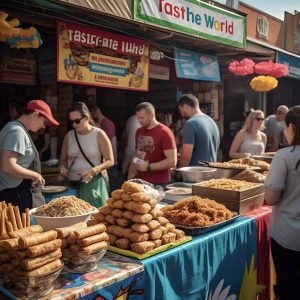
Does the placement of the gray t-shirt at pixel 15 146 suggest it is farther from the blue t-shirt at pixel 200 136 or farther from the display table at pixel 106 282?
the blue t-shirt at pixel 200 136

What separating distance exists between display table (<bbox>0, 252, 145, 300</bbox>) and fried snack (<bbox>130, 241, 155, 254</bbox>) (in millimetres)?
75

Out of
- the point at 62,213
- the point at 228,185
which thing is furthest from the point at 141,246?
the point at 228,185

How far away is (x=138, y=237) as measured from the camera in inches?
78.4

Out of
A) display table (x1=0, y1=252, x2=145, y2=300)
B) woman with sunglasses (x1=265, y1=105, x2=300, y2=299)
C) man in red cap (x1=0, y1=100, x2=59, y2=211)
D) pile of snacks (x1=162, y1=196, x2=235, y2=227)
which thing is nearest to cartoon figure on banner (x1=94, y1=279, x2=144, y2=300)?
display table (x1=0, y1=252, x2=145, y2=300)

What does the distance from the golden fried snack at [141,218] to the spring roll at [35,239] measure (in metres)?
0.54

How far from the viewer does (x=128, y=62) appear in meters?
5.46

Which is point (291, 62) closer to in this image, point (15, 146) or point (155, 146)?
point (155, 146)

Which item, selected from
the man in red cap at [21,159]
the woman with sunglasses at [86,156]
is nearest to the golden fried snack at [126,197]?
the man in red cap at [21,159]

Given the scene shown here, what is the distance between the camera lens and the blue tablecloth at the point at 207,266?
2016 millimetres

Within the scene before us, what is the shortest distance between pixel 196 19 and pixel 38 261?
5137 millimetres

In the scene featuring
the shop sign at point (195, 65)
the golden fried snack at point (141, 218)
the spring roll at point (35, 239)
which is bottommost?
the golden fried snack at point (141, 218)

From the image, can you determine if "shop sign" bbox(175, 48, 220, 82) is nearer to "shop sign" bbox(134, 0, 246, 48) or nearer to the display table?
"shop sign" bbox(134, 0, 246, 48)

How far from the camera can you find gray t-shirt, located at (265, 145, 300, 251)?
8.14 feet

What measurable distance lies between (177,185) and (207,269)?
1.47m
